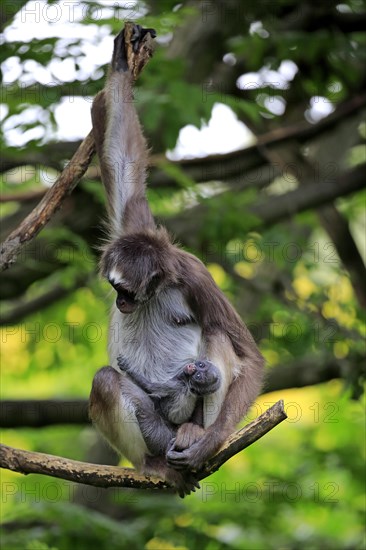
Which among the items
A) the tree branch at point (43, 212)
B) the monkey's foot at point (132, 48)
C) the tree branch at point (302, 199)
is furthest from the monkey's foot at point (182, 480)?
the tree branch at point (302, 199)

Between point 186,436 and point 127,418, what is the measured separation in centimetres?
66

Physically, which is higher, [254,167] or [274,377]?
[254,167]

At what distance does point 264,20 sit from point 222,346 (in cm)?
639

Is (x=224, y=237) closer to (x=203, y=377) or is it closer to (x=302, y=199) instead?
(x=302, y=199)

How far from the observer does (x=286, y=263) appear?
12.6 metres

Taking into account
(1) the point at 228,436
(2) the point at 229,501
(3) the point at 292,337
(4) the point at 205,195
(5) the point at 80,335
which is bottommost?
(2) the point at 229,501

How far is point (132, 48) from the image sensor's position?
8.38 meters

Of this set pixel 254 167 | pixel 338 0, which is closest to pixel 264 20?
pixel 338 0

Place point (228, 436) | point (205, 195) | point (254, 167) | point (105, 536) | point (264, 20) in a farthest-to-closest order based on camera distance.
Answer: point (254, 167)
point (264, 20)
point (205, 195)
point (105, 536)
point (228, 436)

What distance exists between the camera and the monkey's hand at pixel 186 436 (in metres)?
7.57

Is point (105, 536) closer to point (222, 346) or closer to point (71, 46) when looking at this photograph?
point (222, 346)

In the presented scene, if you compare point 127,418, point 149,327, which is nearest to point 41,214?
point 149,327

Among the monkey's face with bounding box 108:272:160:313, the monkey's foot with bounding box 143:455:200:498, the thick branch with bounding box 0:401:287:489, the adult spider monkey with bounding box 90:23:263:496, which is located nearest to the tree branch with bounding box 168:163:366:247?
the adult spider monkey with bounding box 90:23:263:496

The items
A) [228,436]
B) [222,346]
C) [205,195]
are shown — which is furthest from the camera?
[205,195]
